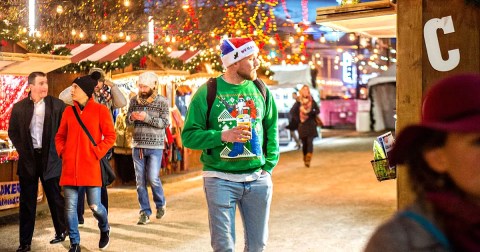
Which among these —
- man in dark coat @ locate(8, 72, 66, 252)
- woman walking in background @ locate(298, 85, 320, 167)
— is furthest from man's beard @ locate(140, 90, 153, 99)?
woman walking in background @ locate(298, 85, 320, 167)

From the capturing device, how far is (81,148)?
24.3ft

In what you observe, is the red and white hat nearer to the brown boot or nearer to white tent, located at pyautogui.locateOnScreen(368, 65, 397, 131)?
the brown boot

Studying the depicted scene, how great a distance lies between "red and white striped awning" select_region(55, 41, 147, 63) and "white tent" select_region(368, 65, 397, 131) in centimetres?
1921

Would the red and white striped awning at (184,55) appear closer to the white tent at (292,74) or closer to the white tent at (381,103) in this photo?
the white tent at (292,74)

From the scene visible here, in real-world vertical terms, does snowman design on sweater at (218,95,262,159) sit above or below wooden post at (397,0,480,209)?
below

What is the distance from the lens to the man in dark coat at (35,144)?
8.15 m

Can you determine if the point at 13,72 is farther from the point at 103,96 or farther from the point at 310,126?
the point at 310,126

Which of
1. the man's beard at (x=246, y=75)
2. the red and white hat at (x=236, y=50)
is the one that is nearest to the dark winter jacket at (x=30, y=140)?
the red and white hat at (x=236, y=50)

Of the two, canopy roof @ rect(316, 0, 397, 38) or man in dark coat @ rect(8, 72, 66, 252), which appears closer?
canopy roof @ rect(316, 0, 397, 38)

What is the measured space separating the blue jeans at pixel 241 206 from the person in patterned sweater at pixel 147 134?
14.7ft

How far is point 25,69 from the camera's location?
11.7 meters

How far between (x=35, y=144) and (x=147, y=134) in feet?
6.00

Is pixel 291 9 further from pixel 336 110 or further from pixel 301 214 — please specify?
pixel 301 214

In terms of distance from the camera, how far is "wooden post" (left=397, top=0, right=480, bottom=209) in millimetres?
4816
